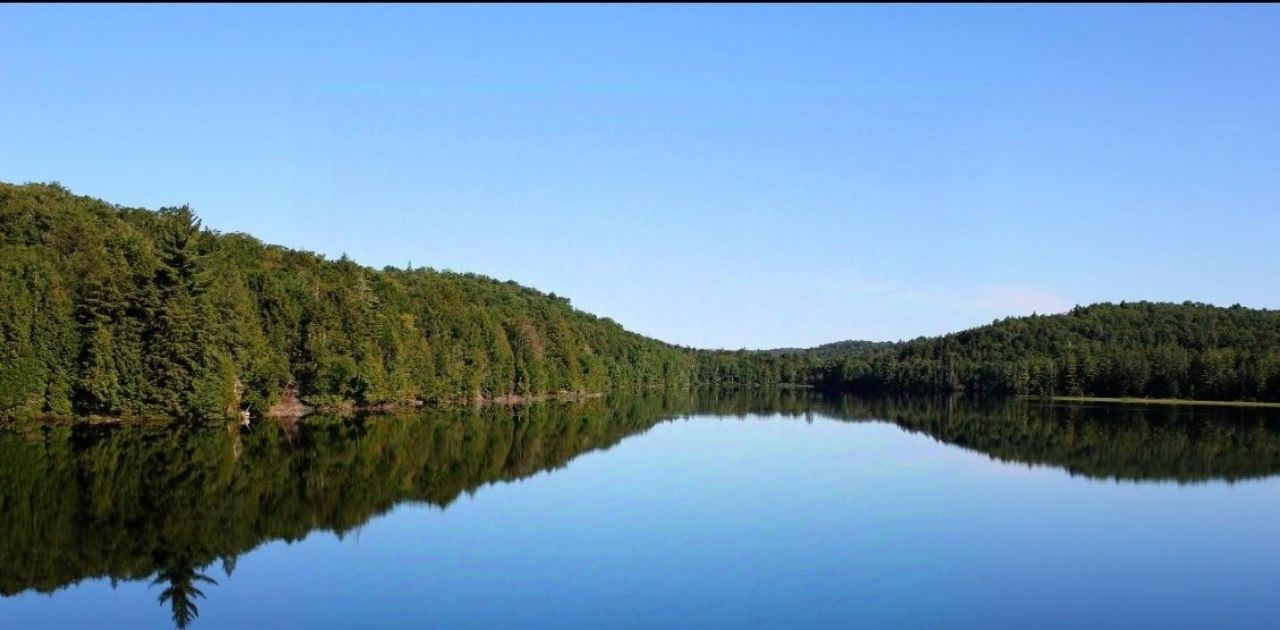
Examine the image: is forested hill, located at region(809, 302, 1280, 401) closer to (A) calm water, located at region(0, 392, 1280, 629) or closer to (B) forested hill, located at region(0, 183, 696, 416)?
(B) forested hill, located at region(0, 183, 696, 416)

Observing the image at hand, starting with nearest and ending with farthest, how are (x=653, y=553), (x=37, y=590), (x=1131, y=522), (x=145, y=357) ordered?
1. (x=37, y=590)
2. (x=653, y=553)
3. (x=1131, y=522)
4. (x=145, y=357)

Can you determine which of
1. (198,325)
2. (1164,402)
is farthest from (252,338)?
(1164,402)

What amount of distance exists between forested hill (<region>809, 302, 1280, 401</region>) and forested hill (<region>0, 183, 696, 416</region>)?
8307 centimetres

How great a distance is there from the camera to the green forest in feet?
183

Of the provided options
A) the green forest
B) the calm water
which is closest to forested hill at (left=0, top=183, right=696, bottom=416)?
the green forest

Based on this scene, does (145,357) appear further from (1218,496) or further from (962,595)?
(1218,496)

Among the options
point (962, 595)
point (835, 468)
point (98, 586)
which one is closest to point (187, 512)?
point (98, 586)

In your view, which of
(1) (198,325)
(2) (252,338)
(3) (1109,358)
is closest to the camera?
(1) (198,325)

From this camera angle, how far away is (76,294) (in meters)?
57.4

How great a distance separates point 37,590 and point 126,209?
84.5 meters

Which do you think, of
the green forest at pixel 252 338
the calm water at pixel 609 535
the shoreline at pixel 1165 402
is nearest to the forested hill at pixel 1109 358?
the green forest at pixel 252 338

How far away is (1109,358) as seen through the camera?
137m

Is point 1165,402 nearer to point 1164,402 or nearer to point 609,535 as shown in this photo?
point 1164,402

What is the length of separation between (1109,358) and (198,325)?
122m
